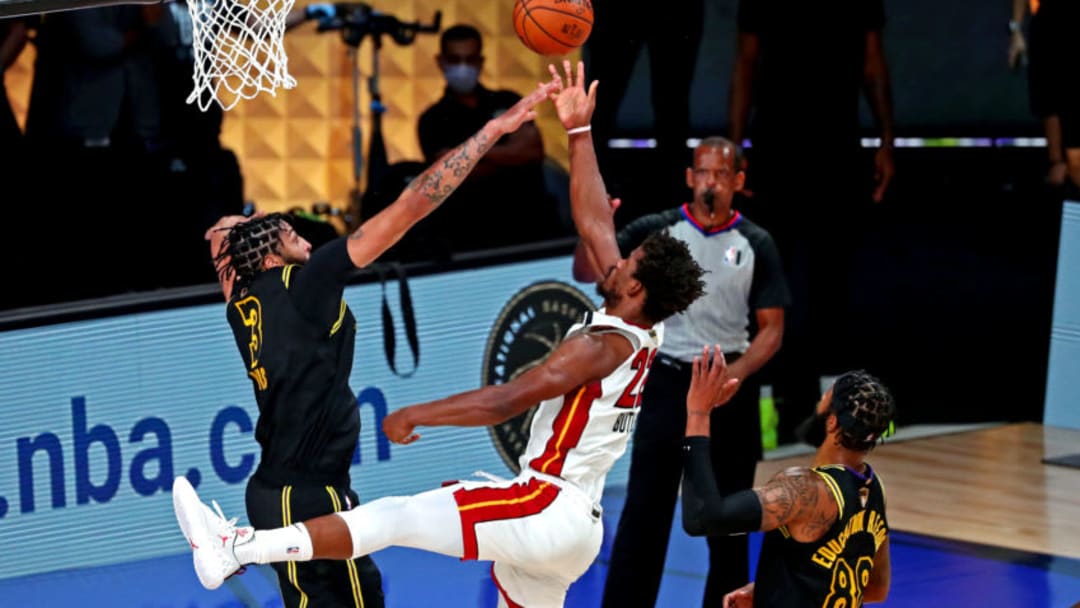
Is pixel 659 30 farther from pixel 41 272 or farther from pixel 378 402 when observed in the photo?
pixel 41 272

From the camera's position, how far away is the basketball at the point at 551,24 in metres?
6.21

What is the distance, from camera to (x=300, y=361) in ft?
17.6

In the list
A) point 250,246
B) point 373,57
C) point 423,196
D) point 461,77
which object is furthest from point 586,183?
point 373,57

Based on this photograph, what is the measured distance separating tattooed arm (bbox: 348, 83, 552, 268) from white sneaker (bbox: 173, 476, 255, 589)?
104 cm

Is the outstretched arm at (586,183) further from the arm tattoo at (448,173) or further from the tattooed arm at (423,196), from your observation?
the arm tattoo at (448,173)

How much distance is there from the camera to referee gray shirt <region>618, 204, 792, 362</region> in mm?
6891

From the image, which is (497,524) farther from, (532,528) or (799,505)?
(799,505)

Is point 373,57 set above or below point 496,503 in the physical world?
above

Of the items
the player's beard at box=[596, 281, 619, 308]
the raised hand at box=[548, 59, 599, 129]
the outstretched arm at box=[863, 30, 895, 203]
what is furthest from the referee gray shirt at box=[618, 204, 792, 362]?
the outstretched arm at box=[863, 30, 895, 203]

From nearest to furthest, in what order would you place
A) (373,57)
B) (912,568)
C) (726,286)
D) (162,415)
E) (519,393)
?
(519,393) < (726,286) < (912,568) < (162,415) < (373,57)

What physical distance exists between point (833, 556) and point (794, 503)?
277 mm

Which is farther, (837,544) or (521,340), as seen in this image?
(521,340)

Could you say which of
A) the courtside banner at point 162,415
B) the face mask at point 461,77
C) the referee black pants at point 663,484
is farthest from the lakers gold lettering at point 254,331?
the face mask at point 461,77

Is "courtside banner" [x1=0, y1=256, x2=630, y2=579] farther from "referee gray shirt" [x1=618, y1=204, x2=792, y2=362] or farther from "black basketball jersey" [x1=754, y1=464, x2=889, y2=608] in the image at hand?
"black basketball jersey" [x1=754, y1=464, x2=889, y2=608]
